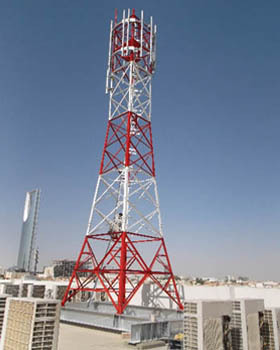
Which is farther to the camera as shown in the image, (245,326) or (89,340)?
(89,340)

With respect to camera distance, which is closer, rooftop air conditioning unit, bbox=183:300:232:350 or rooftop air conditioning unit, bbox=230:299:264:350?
rooftop air conditioning unit, bbox=183:300:232:350

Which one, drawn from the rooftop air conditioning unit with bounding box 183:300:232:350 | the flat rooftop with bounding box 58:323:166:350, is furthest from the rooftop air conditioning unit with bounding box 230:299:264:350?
the flat rooftop with bounding box 58:323:166:350

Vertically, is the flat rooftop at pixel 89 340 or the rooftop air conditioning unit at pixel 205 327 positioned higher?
the rooftop air conditioning unit at pixel 205 327

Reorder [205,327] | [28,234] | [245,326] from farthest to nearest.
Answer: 1. [28,234]
2. [245,326]
3. [205,327]

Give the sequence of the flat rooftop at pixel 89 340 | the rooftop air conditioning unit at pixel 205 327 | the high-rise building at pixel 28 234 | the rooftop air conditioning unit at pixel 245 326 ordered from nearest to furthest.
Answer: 1. the rooftop air conditioning unit at pixel 205 327
2. the rooftop air conditioning unit at pixel 245 326
3. the flat rooftop at pixel 89 340
4. the high-rise building at pixel 28 234

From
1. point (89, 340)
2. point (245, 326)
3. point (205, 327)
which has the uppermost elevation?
point (205, 327)

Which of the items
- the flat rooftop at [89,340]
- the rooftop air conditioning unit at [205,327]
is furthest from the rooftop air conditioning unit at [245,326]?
the flat rooftop at [89,340]

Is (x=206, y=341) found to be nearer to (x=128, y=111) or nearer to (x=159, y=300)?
(x=159, y=300)

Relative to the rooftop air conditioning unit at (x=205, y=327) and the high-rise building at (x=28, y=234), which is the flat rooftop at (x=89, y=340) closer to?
the rooftop air conditioning unit at (x=205, y=327)

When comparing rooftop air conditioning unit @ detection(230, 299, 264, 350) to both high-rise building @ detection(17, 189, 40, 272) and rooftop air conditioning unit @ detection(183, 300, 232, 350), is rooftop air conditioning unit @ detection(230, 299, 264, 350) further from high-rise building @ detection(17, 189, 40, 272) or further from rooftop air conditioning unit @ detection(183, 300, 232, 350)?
high-rise building @ detection(17, 189, 40, 272)

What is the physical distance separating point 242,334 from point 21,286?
28182mm

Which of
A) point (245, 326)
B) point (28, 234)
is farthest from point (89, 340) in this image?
point (28, 234)

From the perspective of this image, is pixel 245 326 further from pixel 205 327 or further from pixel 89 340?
pixel 89 340

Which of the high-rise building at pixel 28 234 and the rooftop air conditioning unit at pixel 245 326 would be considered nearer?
the rooftop air conditioning unit at pixel 245 326
